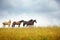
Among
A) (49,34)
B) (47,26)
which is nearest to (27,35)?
(49,34)

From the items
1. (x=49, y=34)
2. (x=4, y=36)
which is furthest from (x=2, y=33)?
(x=49, y=34)

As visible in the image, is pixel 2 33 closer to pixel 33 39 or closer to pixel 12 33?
pixel 12 33

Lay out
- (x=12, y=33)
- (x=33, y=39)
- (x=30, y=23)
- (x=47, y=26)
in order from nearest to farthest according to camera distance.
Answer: (x=33, y=39) → (x=12, y=33) → (x=47, y=26) → (x=30, y=23)

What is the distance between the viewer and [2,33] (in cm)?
827

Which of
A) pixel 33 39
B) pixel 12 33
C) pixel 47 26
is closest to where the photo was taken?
pixel 33 39

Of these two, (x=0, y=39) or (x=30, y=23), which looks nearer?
(x=0, y=39)

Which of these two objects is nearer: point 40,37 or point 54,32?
point 40,37

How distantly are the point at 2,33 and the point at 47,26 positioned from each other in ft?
9.36

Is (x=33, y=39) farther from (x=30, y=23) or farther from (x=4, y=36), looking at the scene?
(x=30, y=23)

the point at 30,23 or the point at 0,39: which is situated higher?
the point at 30,23

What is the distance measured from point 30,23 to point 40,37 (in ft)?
19.0

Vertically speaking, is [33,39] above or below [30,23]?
below

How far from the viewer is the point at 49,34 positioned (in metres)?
8.08

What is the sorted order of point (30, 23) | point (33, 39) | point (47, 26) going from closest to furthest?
point (33, 39) < point (47, 26) < point (30, 23)
